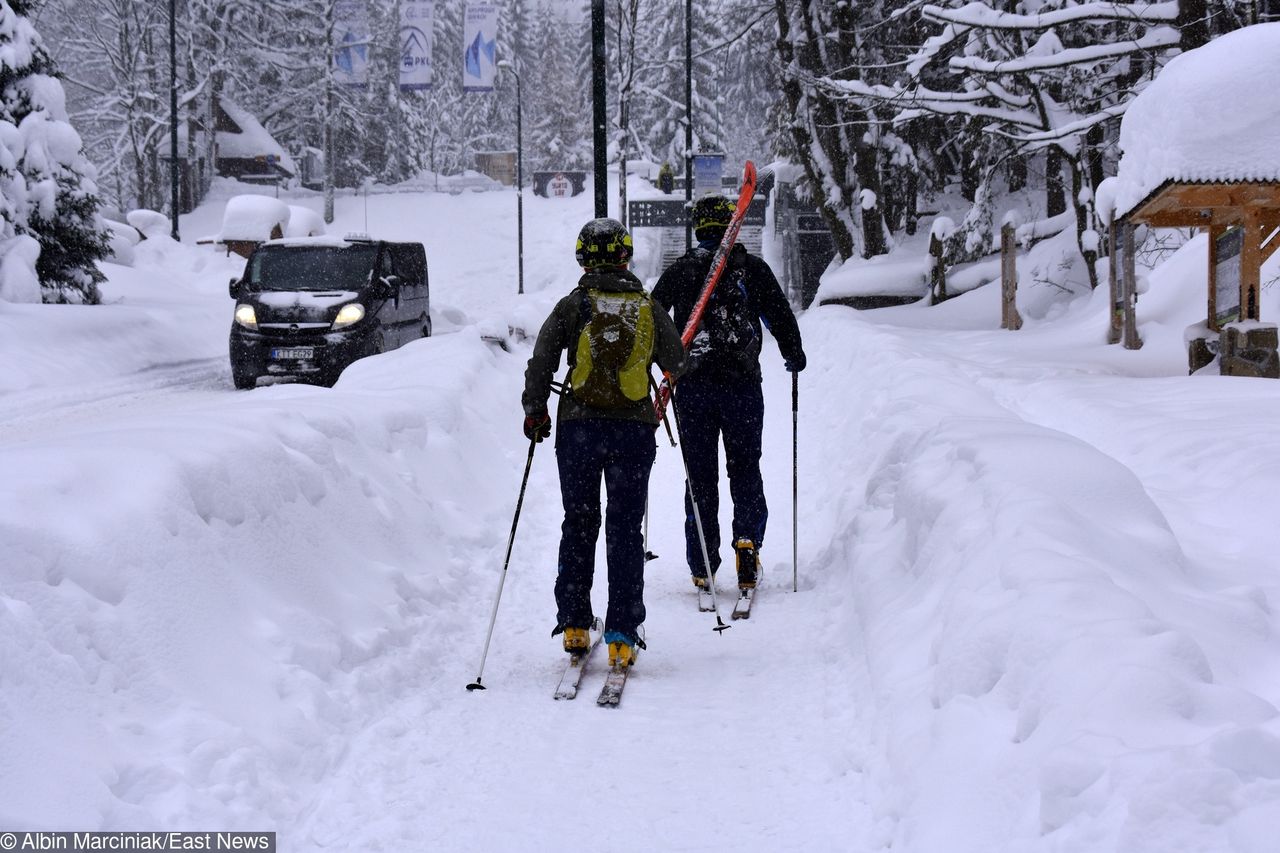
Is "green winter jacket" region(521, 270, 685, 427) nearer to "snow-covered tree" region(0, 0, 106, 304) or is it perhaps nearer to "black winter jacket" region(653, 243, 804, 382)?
"black winter jacket" region(653, 243, 804, 382)

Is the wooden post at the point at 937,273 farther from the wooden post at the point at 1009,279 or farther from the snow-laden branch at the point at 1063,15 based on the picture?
the snow-laden branch at the point at 1063,15

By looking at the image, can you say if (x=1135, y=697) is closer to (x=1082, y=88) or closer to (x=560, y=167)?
(x=1082, y=88)

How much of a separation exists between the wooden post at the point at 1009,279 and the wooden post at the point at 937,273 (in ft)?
12.9

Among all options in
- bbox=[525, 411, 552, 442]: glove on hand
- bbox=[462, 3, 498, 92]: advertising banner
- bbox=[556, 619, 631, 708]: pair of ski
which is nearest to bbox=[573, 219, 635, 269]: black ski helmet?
bbox=[525, 411, 552, 442]: glove on hand

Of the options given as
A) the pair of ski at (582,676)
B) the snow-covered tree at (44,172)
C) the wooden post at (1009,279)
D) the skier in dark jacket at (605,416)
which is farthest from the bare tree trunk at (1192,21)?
the snow-covered tree at (44,172)

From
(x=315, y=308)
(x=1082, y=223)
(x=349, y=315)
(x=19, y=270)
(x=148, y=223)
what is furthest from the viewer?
(x=148, y=223)

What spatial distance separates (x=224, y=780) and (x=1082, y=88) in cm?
1767

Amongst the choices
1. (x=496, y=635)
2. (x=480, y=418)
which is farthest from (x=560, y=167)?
(x=496, y=635)

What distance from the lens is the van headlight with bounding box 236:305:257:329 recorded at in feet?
50.1

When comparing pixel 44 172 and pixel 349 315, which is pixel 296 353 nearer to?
pixel 349 315

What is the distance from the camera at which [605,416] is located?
536 centimetres

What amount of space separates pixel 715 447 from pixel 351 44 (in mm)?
47573

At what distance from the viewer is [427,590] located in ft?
21.4

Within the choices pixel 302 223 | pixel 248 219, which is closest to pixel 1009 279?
pixel 302 223
